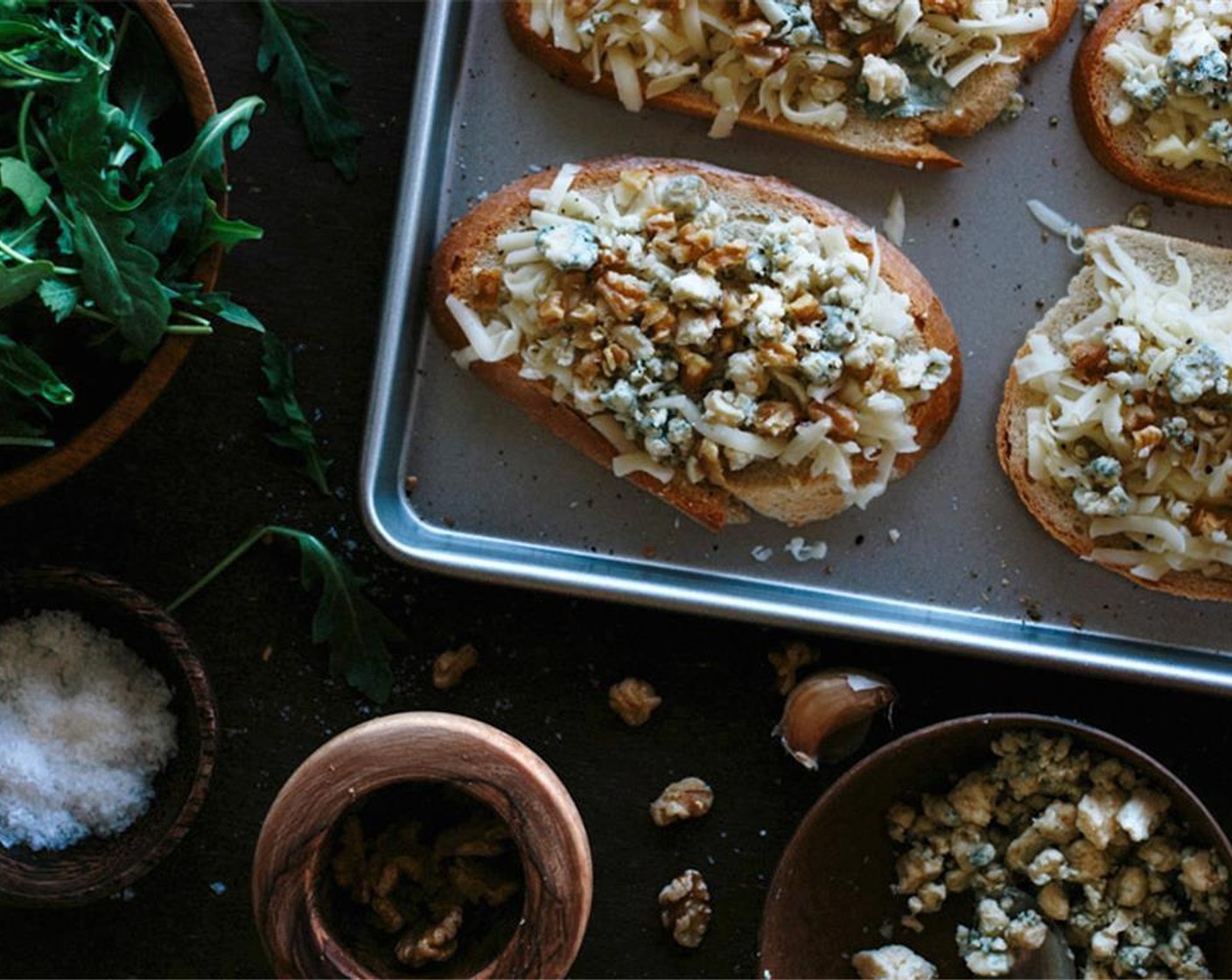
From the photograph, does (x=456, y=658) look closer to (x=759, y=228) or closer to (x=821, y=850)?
(x=821, y=850)

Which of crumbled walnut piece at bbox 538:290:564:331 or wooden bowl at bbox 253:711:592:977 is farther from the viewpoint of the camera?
crumbled walnut piece at bbox 538:290:564:331

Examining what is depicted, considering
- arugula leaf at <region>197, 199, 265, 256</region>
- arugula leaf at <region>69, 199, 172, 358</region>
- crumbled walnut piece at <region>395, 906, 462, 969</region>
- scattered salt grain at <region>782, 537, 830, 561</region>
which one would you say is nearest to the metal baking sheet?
scattered salt grain at <region>782, 537, 830, 561</region>

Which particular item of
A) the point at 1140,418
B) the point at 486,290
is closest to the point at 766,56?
the point at 486,290

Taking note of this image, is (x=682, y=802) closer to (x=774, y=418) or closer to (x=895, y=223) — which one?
(x=774, y=418)

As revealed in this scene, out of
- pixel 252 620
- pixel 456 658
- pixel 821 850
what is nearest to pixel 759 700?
pixel 821 850

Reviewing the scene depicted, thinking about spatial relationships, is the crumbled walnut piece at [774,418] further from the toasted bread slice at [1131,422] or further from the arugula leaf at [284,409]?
the arugula leaf at [284,409]

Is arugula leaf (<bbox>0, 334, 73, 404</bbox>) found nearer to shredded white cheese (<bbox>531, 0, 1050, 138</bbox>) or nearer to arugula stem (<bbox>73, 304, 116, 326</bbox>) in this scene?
arugula stem (<bbox>73, 304, 116, 326</bbox>)
